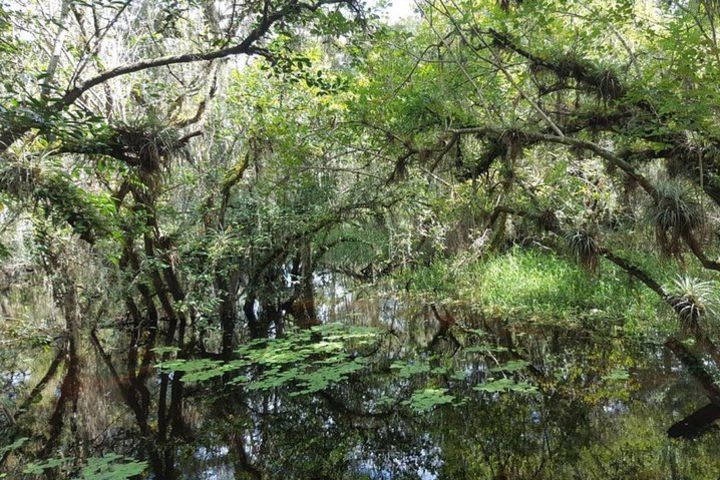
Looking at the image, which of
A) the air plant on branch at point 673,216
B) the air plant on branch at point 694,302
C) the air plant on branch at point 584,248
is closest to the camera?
the air plant on branch at point 673,216

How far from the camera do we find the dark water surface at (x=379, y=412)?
394 centimetres

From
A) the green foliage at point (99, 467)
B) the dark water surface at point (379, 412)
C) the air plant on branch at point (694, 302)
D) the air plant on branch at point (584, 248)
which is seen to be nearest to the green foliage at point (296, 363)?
the dark water surface at point (379, 412)

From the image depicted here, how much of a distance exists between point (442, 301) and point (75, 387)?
6381 mm

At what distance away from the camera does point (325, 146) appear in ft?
28.3

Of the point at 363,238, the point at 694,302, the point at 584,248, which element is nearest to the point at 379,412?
the point at 584,248

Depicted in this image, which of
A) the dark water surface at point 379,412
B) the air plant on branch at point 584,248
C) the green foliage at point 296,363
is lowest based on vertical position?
the dark water surface at point 379,412

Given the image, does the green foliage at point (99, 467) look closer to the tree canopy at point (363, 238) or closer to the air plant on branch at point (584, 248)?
the tree canopy at point (363, 238)

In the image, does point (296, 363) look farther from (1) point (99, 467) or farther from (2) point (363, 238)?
(2) point (363, 238)

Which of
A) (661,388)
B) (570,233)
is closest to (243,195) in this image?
(570,233)

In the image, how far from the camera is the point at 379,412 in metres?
5.05

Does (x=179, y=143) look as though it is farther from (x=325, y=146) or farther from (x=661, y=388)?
(x=661, y=388)

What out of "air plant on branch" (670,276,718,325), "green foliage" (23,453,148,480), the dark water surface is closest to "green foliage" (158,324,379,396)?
the dark water surface

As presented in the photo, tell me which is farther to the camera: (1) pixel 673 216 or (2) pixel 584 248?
(2) pixel 584 248

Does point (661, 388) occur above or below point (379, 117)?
below
